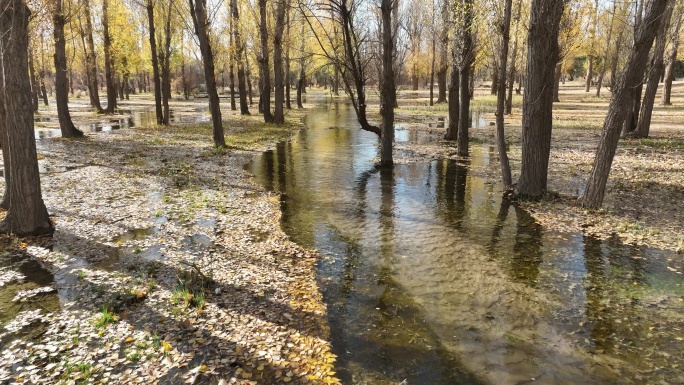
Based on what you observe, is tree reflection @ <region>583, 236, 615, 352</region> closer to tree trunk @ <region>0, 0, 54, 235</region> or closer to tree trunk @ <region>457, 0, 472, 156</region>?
tree trunk @ <region>457, 0, 472, 156</region>

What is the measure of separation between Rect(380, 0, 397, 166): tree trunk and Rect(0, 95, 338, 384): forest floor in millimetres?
5310

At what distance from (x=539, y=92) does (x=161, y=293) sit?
938 centimetres

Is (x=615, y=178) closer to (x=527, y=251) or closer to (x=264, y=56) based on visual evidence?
(x=527, y=251)

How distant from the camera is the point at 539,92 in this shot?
33.0 ft

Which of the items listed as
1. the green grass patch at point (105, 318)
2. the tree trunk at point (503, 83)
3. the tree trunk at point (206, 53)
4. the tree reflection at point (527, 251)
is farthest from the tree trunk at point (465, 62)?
the green grass patch at point (105, 318)

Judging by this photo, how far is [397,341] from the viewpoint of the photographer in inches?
205

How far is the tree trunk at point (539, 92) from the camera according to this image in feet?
31.3

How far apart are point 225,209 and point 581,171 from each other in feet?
36.8

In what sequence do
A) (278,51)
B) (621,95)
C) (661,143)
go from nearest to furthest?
(621,95)
(661,143)
(278,51)

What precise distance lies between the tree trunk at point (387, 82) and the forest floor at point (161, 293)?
531 centimetres

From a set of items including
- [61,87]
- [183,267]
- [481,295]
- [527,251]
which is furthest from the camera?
[61,87]

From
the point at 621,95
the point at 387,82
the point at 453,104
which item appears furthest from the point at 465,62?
the point at 621,95

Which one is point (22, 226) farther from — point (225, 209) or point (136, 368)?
point (136, 368)

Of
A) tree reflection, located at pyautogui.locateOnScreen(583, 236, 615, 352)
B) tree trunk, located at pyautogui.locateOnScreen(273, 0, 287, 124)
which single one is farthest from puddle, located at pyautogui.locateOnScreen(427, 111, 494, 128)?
tree reflection, located at pyautogui.locateOnScreen(583, 236, 615, 352)
